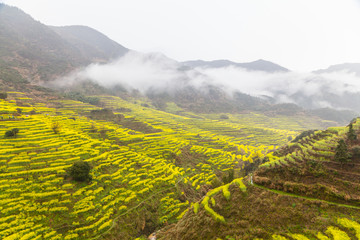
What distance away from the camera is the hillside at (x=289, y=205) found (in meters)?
19.0

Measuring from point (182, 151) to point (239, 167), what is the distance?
1005 inches

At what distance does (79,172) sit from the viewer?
3759 cm

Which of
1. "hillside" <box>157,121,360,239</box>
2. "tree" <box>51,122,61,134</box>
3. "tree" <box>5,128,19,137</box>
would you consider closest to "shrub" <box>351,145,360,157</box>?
"hillside" <box>157,121,360,239</box>

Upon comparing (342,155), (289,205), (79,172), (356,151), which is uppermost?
(356,151)

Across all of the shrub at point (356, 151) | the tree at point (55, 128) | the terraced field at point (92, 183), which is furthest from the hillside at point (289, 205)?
the tree at point (55, 128)

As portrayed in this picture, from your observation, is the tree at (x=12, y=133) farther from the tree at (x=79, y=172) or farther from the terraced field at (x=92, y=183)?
the tree at (x=79, y=172)

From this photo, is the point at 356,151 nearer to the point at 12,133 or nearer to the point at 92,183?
the point at 92,183

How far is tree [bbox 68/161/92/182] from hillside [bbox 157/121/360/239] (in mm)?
23530

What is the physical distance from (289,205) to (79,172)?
4028 centimetres

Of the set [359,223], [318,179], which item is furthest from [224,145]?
[359,223]

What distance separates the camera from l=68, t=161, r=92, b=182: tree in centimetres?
3743

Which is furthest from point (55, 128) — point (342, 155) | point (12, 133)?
point (342, 155)

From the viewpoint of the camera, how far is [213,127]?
141 metres

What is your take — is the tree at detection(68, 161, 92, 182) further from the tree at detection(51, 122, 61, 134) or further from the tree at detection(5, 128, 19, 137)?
the tree at detection(5, 128, 19, 137)
